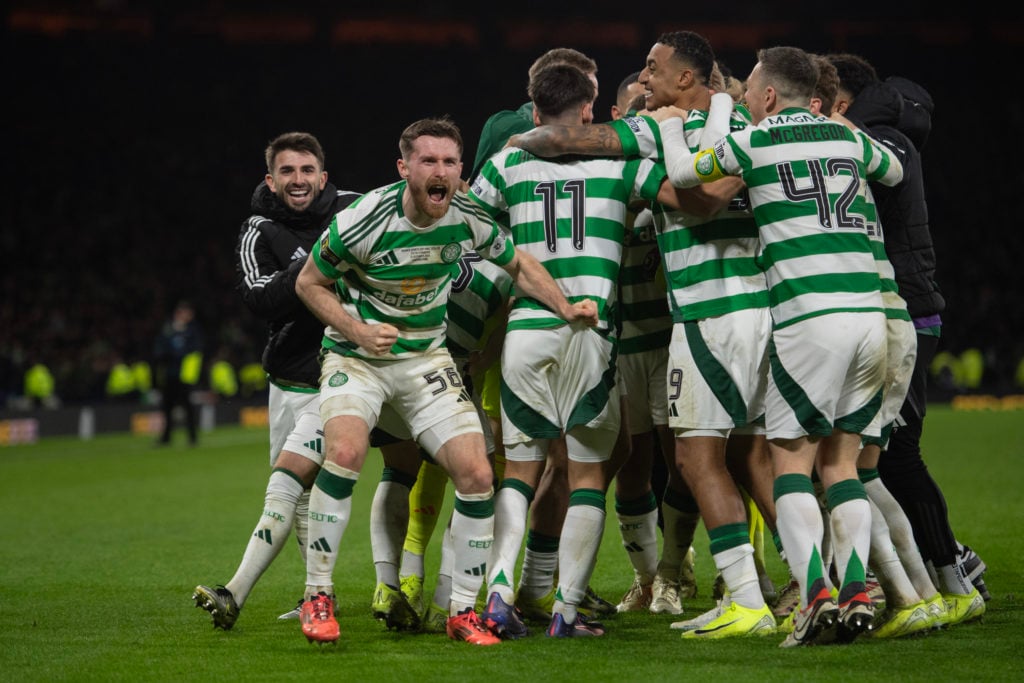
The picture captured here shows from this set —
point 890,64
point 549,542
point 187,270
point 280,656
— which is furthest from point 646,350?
point 890,64

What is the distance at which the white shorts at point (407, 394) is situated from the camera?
534 centimetres

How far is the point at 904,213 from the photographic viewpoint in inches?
236

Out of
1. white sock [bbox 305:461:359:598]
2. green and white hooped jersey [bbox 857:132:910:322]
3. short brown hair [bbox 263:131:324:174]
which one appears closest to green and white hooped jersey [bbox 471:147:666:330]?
green and white hooped jersey [bbox 857:132:910:322]

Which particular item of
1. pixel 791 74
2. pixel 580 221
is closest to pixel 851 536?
pixel 580 221

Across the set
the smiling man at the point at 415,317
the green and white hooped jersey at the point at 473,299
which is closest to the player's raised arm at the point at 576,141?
the smiling man at the point at 415,317

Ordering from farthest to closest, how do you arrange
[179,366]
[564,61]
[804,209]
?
1. [179,366]
2. [564,61]
3. [804,209]

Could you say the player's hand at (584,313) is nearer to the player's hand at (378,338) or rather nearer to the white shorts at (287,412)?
the player's hand at (378,338)

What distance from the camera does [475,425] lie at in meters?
5.41

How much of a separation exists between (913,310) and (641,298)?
1300mm

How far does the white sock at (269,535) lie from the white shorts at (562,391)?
3.58ft

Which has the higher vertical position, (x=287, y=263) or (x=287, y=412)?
(x=287, y=263)

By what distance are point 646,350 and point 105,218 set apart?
29635mm

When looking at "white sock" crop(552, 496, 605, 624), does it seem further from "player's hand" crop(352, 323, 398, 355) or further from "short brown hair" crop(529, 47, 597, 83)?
"short brown hair" crop(529, 47, 597, 83)

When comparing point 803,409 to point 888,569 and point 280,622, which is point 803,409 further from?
point 280,622
